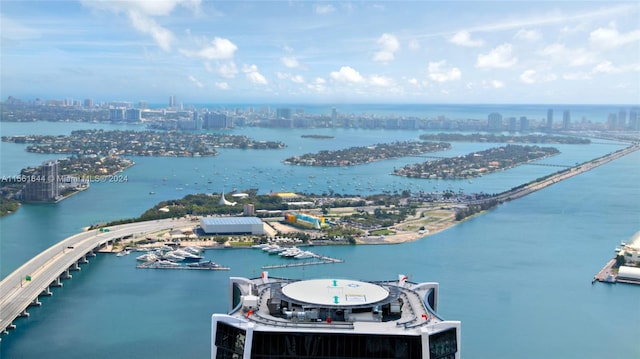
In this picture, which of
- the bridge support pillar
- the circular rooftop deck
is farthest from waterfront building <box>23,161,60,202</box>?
the circular rooftop deck

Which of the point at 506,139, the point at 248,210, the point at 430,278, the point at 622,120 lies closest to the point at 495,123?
the point at 622,120

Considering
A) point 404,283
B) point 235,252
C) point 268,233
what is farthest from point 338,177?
point 404,283

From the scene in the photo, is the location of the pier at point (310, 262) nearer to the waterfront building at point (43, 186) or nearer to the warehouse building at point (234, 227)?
the warehouse building at point (234, 227)

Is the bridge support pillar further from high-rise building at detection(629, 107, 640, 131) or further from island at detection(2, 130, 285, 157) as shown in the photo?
high-rise building at detection(629, 107, 640, 131)

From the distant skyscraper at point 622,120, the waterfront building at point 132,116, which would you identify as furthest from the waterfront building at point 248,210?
the distant skyscraper at point 622,120

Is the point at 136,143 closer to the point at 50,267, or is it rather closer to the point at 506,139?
the point at 506,139

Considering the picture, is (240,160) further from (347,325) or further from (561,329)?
(347,325)
